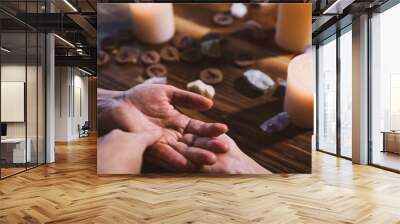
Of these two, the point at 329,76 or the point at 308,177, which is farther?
the point at 329,76

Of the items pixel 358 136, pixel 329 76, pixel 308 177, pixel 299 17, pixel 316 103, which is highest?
pixel 299 17

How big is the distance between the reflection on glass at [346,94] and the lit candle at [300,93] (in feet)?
8.88

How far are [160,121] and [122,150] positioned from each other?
799mm

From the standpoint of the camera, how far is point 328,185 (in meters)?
5.57

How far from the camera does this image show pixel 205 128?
6348mm

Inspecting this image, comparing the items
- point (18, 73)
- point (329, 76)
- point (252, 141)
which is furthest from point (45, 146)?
point (329, 76)

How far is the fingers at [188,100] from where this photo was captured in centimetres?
636

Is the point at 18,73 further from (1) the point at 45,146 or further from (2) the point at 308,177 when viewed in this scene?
(2) the point at 308,177

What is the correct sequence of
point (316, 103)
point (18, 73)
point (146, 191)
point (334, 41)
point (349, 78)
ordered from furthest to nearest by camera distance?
point (316, 103) < point (334, 41) < point (349, 78) < point (18, 73) < point (146, 191)

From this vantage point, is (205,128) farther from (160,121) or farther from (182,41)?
(182,41)

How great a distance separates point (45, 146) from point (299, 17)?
19.2 ft

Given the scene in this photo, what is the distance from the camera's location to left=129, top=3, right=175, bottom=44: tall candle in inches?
252

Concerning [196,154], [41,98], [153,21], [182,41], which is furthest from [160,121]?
[41,98]

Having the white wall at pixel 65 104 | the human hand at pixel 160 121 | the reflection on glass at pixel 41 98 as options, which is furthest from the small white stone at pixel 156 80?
the white wall at pixel 65 104
